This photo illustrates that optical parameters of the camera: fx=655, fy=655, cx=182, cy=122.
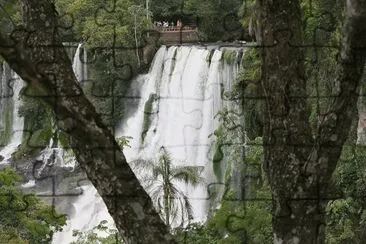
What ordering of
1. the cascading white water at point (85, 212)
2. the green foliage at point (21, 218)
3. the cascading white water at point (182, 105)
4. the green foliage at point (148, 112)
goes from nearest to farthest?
the green foliage at point (21, 218), the cascading white water at point (85, 212), the cascading white water at point (182, 105), the green foliage at point (148, 112)

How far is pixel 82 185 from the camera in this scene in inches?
350

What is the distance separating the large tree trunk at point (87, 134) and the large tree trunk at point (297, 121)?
25 cm

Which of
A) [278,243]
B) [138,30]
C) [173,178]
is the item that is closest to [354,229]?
[173,178]

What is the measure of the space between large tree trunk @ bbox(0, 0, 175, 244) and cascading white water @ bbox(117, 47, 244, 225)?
657 centimetres

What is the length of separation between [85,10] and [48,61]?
776 centimetres

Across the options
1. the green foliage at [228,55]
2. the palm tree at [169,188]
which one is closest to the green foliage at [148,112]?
the green foliage at [228,55]

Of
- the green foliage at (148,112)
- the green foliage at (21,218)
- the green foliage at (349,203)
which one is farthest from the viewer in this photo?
the green foliage at (148,112)

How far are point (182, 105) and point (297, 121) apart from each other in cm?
843

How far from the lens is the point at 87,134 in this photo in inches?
46.8

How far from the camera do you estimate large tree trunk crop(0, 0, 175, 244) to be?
119cm

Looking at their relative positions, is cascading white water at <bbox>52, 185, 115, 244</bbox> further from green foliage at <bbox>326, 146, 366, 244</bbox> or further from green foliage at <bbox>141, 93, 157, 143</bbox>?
green foliage at <bbox>326, 146, 366, 244</bbox>

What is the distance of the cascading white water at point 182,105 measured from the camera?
28.4 ft

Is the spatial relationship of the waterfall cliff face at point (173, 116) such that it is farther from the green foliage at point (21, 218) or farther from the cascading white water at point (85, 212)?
the green foliage at point (21, 218)
